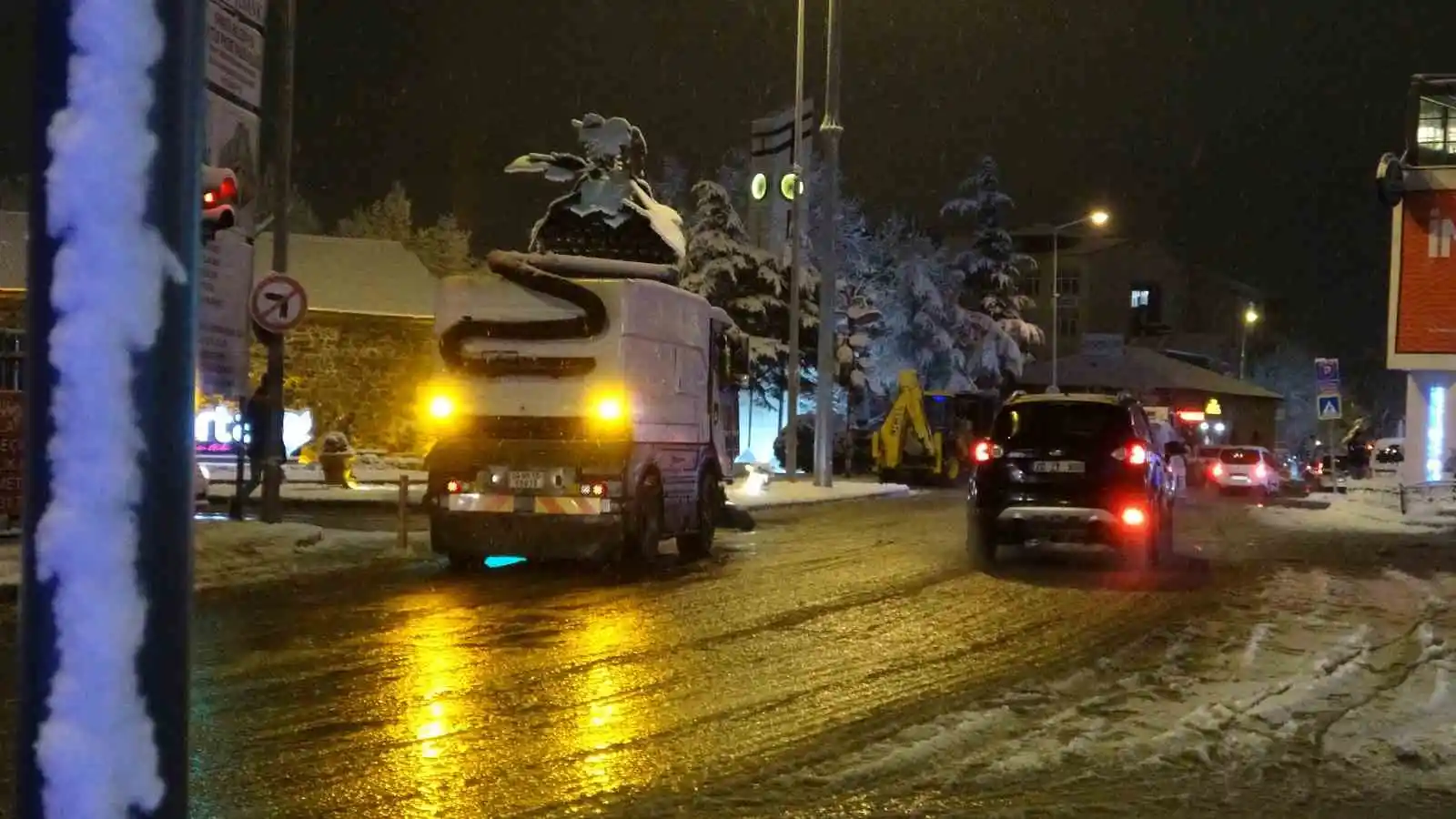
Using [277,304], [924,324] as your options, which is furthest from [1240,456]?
[277,304]

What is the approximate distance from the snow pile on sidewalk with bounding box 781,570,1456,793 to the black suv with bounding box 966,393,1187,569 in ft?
12.3

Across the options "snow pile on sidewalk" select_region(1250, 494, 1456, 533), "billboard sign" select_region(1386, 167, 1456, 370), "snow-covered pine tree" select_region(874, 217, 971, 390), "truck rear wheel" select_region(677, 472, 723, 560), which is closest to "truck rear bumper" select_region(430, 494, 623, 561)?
"truck rear wheel" select_region(677, 472, 723, 560)

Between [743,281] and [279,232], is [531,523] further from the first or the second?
[743,281]

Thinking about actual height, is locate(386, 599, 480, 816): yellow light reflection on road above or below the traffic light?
below

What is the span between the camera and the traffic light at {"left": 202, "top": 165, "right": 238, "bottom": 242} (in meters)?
12.2

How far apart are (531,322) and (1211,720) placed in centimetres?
907

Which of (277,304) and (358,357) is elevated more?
(358,357)

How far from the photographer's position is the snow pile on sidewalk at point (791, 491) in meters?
28.1

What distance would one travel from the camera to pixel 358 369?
38.8 m

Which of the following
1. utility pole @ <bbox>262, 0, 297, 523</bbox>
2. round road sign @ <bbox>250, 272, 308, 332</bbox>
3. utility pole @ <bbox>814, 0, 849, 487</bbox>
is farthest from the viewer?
utility pole @ <bbox>814, 0, 849, 487</bbox>

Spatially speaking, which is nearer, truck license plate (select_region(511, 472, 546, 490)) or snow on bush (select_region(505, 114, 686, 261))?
truck license plate (select_region(511, 472, 546, 490))

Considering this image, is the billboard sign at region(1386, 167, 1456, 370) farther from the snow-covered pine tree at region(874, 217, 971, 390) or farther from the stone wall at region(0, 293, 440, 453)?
the stone wall at region(0, 293, 440, 453)

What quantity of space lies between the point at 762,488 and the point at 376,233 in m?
47.2

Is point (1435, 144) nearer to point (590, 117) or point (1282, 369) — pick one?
point (590, 117)
